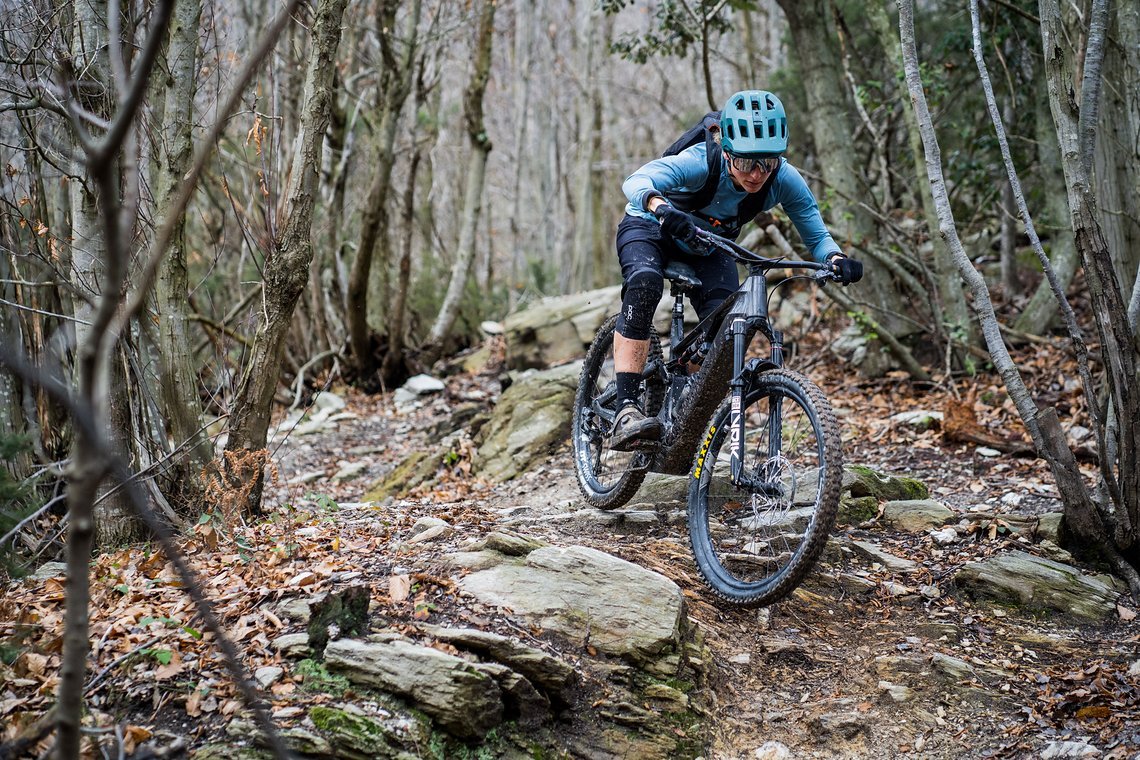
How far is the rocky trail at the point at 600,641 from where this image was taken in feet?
10.6

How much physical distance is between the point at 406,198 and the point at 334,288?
5.95 ft

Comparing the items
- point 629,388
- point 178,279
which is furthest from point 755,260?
point 178,279

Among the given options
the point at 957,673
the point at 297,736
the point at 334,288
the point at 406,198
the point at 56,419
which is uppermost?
the point at 406,198

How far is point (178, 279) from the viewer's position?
5.21 meters

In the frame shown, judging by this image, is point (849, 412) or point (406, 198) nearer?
point (849, 412)

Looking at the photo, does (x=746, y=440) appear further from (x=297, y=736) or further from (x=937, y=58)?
(x=937, y=58)

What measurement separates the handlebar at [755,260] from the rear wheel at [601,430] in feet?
3.08

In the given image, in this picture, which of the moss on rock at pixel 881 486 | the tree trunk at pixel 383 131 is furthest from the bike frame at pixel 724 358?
the tree trunk at pixel 383 131

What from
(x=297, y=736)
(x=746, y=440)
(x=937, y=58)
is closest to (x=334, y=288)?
(x=937, y=58)

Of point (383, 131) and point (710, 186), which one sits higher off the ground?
point (383, 131)

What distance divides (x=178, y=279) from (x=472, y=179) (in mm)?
8491

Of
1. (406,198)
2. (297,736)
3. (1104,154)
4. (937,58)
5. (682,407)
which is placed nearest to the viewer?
(297,736)

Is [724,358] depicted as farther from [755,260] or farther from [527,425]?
[527,425]

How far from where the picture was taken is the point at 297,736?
2953 mm
